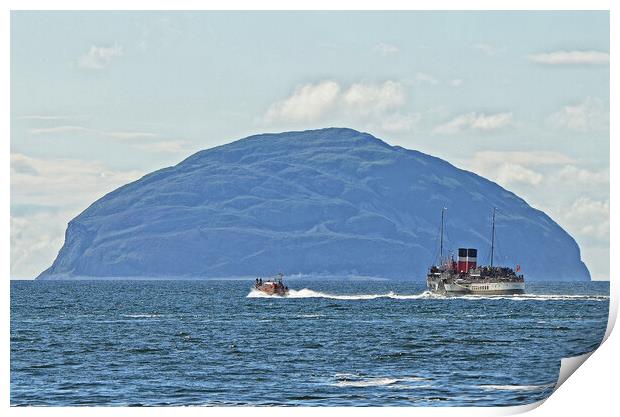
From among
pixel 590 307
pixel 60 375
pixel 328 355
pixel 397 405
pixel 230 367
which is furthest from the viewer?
pixel 590 307

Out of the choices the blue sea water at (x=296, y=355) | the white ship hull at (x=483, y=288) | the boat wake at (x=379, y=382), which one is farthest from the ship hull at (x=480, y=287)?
the boat wake at (x=379, y=382)

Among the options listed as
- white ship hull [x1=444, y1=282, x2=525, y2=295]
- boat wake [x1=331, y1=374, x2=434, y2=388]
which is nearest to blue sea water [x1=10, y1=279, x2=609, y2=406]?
boat wake [x1=331, y1=374, x2=434, y2=388]

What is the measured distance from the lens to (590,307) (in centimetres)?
10988

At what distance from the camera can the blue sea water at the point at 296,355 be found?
149 ft

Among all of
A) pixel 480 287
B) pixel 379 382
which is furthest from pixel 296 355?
pixel 480 287

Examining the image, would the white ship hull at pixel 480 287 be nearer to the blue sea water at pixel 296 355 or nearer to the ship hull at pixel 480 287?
the ship hull at pixel 480 287

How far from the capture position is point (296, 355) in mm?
60812

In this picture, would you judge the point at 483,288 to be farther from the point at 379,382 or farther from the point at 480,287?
the point at 379,382

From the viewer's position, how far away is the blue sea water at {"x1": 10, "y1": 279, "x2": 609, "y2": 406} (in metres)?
45.4

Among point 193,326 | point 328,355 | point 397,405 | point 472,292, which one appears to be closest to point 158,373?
point 328,355

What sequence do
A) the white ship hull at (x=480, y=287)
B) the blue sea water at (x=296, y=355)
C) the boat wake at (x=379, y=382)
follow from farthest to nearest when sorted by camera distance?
the white ship hull at (x=480, y=287), the boat wake at (x=379, y=382), the blue sea water at (x=296, y=355)

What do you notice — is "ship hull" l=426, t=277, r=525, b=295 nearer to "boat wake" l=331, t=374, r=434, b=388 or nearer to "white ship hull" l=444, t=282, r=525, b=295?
"white ship hull" l=444, t=282, r=525, b=295

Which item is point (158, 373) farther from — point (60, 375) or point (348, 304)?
point (348, 304)
